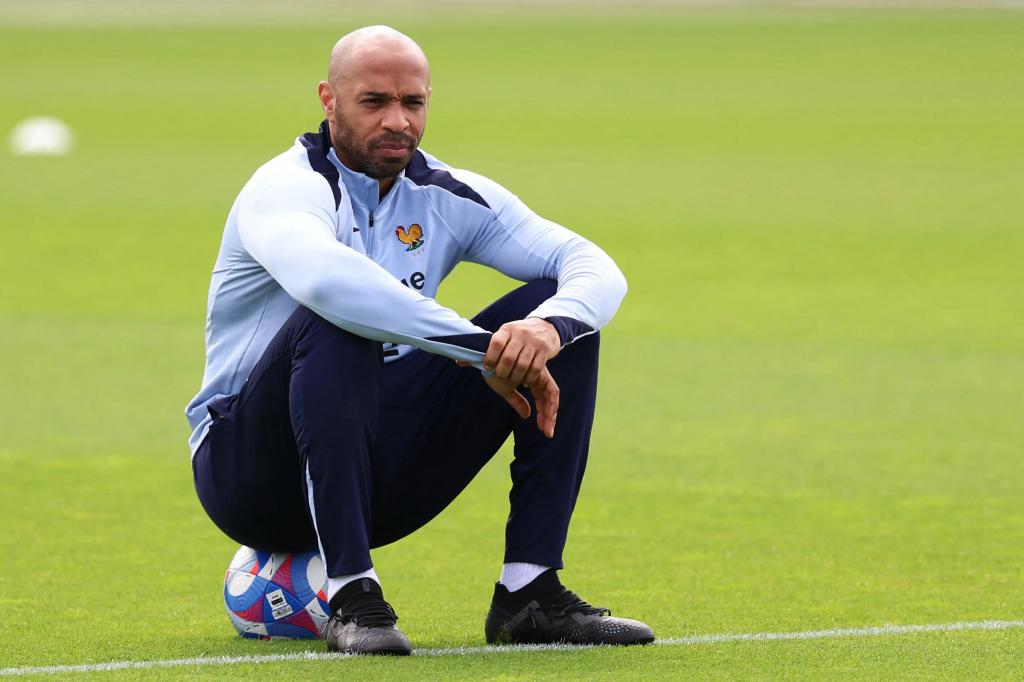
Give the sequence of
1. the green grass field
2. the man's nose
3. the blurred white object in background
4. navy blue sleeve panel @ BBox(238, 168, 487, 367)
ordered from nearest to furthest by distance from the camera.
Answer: navy blue sleeve panel @ BBox(238, 168, 487, 367), the man's nose, the green grass field, the blurred white object in background

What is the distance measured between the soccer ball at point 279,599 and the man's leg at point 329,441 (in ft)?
0.86

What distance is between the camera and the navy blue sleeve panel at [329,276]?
421cm

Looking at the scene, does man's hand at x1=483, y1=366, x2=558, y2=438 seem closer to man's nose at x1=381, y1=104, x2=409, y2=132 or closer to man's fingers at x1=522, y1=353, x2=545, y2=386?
man's fingers at x1=522, y1=353, x2=545, y2=386

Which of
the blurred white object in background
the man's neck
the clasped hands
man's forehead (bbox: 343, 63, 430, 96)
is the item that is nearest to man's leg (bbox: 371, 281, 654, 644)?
the clasped hands

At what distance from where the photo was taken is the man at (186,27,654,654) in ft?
14.0

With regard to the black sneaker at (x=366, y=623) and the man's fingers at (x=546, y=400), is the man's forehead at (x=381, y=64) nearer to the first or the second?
the man's fingers at (x=546, y=400)

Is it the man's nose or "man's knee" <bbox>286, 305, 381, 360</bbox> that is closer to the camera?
"man's knee" <bbox>286, 305, 381, 360</bbox>

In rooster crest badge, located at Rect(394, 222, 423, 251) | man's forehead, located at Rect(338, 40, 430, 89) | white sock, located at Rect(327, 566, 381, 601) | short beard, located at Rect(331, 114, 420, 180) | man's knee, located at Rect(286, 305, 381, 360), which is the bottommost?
white sock, located at Rect(327, 566, 381, 601)

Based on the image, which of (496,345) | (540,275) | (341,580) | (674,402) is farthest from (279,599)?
(674,402)

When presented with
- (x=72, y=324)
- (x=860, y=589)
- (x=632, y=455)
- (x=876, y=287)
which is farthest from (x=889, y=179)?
(x=860, y=589)

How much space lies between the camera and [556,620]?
14.9 feet

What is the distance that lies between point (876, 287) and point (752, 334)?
2643 mm

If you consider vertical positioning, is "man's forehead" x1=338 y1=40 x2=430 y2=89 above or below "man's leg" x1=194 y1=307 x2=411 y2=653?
above

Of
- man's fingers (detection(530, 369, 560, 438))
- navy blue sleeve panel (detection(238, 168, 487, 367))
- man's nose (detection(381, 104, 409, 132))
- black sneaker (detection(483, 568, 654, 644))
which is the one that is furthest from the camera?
man's nose (detection(381, 104, 409, 132))
